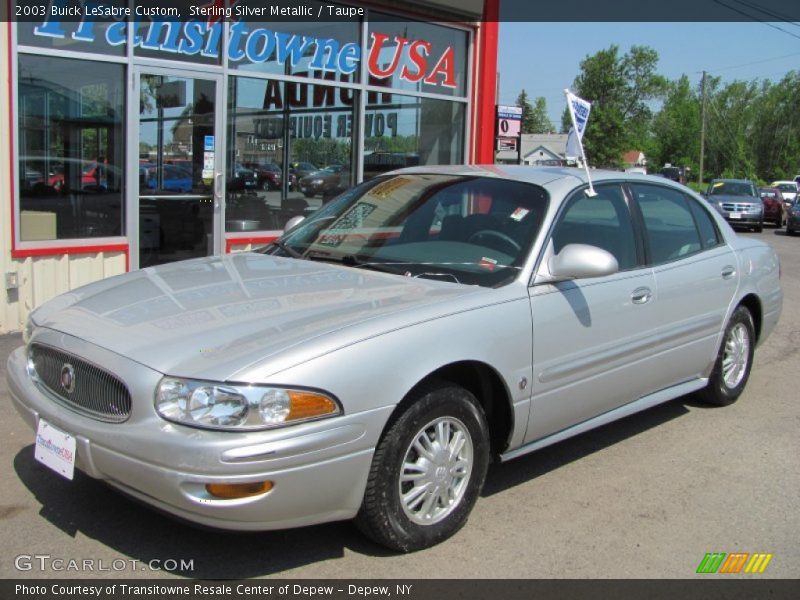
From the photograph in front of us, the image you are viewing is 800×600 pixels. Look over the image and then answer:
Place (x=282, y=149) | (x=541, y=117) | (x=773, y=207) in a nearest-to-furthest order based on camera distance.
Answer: (x=282, y=149)
(x=773, y=207)
(x=541, y=117)

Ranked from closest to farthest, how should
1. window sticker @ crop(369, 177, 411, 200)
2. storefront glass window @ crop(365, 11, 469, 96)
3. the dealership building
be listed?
window sticker @ crop(369, 177, 411, 200)
the dealership building
storefront glass window @ crop(365, 11, 469, 96)

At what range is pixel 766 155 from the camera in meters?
80.1

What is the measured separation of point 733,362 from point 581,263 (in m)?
2.37

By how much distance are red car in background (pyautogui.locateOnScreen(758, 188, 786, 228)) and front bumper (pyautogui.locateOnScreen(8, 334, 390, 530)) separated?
2739cm

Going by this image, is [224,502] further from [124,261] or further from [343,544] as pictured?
[124,261]

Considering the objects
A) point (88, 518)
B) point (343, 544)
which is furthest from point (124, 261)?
point (343, 544)

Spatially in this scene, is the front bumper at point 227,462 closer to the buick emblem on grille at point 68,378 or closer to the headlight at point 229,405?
the headlight at point 229,405

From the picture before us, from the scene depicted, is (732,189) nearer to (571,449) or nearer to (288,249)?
(571,449)

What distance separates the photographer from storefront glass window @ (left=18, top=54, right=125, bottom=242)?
22.9ft

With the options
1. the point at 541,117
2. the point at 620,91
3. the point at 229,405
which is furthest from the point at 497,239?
the point at 541,117

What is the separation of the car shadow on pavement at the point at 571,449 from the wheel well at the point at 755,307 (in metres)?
0.77

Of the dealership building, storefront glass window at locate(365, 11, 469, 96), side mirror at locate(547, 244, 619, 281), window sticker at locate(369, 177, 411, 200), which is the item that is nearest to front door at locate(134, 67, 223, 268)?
the dealership building

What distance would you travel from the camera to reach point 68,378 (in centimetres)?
331

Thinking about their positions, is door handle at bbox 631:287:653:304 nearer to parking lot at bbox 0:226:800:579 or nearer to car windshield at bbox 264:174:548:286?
car windshield at bbox 264:174:548:286
